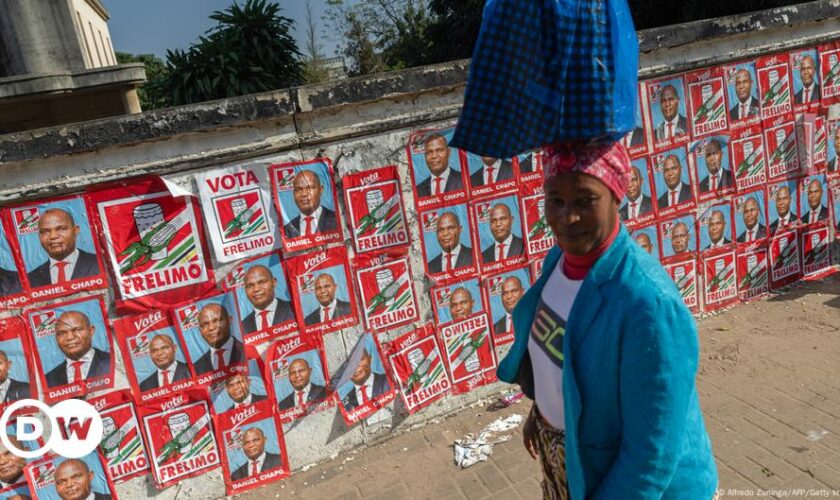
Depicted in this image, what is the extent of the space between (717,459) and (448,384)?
5.73ft

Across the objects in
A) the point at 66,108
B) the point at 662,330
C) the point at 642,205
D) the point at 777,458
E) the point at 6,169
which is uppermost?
the point at 66,108

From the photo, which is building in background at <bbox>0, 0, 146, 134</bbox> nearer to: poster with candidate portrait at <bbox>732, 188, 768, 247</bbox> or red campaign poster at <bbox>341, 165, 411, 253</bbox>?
red campaign poster at <bbox>341, 165, 411, 253</bbox>

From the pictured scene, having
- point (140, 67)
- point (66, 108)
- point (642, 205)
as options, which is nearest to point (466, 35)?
point (140, 67)

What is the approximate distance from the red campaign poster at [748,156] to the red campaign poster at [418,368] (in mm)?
3077

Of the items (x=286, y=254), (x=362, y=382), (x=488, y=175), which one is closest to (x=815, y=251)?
(x=488, y=175)

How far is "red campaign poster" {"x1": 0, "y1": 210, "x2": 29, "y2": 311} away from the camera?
2.86 meters

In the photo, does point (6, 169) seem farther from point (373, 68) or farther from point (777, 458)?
point (373, 68)

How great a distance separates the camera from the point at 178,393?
3.29 m

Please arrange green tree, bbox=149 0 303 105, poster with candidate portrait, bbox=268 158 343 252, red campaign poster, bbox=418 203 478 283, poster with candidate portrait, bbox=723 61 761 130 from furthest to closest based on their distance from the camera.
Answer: green tree, bbox=149 0 303 105 < poster with candidate portrait, bbox=723 61 761 130 < red campaign poster, bbox=418 203 478 283 < poster with candidate portrait, bbox=268 158 343 252

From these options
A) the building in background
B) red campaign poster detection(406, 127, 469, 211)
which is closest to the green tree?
the building in background

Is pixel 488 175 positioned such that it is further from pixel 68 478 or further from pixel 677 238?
pixel 68 478

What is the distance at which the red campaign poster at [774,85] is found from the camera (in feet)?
15.4

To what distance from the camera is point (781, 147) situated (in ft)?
16.1

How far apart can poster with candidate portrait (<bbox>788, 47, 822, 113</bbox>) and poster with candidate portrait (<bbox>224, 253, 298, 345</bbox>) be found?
469 centimetres
